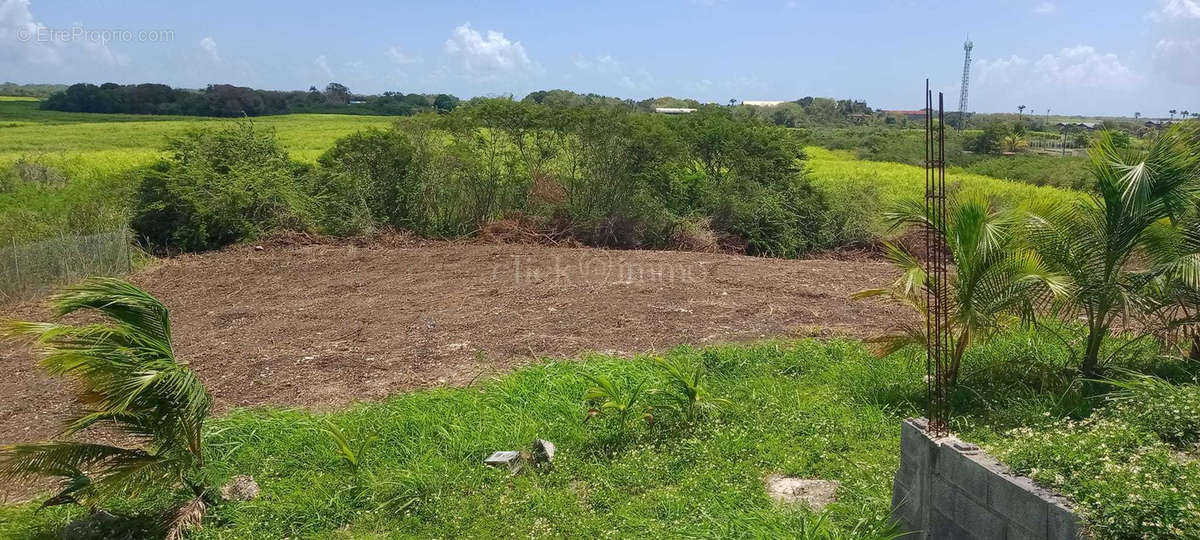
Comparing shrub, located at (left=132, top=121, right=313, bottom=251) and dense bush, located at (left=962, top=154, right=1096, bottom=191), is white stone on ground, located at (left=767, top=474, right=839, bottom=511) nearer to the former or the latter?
shrub, located at (left=132, top=121, right=313, bottom=251)

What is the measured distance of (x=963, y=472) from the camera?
303 cm

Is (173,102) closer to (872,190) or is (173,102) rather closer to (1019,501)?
(872,190)

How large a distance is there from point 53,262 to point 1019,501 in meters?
10.6

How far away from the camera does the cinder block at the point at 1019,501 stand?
2686mm

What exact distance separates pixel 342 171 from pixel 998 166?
17569 mm

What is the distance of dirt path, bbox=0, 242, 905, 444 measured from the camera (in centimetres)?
659

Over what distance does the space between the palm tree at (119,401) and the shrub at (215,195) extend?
27.5 feet

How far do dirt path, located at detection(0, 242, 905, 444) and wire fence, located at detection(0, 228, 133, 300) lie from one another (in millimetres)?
477

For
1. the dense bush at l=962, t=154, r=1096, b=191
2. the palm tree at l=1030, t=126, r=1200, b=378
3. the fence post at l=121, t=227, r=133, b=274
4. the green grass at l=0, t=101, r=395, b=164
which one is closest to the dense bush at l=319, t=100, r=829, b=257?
the green grass at l=0, t=101, r=395, b=164

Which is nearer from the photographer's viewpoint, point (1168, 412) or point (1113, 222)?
point (1168, 412)

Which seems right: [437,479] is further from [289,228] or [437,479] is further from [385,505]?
[289,228]

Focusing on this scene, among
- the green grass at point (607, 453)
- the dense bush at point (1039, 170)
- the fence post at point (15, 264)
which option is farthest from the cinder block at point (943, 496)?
the dense bush at point (1039, 170)

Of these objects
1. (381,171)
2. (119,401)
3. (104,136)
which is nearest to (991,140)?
(381,171)

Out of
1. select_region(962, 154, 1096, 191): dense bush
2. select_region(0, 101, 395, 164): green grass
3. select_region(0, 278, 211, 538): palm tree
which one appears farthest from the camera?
select_region(962, 154, 1096, 191): dense bush
